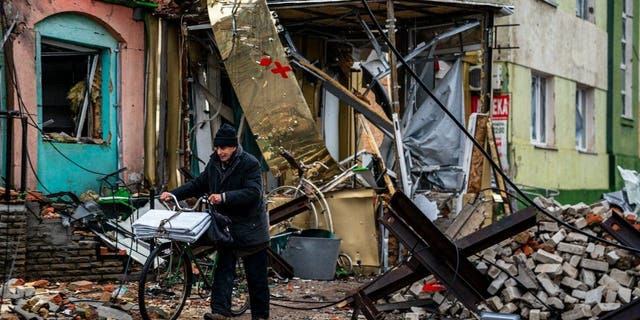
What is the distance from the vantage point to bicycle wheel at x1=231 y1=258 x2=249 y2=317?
9914mm

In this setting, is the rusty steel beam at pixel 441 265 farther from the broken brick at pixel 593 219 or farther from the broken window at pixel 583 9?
the broken window at pixel 583 9

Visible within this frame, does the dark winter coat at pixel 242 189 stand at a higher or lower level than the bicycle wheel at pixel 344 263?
higher

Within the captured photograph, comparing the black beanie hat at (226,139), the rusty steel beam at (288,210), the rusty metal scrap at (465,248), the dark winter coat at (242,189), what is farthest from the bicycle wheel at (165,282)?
the rusty steel beam at (288,210)

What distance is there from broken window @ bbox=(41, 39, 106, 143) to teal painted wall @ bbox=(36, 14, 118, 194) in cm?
11

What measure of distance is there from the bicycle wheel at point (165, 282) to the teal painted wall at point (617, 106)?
1688 centimetres

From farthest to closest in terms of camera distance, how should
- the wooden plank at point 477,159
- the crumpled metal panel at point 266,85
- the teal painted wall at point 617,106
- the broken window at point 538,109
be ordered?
the teal painted wall at point 617,106
the broken window at point 538,109
the wooden plank at point 477,159
the crumpled metal panel at point 266,85

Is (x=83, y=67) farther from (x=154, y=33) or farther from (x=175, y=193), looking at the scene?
(x=175, y=193)

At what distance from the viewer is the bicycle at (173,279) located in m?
8.78

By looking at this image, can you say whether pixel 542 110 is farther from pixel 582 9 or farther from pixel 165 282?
pixel 165 282

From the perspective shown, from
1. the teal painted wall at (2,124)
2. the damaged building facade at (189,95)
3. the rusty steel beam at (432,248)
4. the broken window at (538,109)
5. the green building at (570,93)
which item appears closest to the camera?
the rusty steel beam at (432,248)

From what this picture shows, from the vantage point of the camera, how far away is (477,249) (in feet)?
31.6

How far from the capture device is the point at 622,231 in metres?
9.96

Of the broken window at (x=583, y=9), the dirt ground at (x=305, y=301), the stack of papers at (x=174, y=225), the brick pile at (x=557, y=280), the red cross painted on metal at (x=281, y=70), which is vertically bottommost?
the dirt ground at (x=305, y=301)

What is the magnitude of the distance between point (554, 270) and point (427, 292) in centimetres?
134
